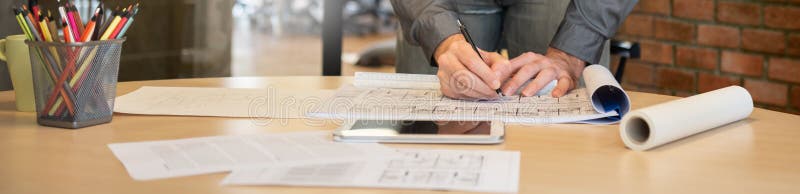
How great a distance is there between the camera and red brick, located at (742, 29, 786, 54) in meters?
2.49

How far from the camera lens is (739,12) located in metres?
2.58

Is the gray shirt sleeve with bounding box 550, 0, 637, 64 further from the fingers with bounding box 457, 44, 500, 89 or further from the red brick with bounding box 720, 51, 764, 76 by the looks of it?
the red brick with bounding box 720, 51, 764, 76

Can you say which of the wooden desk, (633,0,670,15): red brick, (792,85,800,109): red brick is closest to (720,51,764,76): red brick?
(792,85,800,109): red brick

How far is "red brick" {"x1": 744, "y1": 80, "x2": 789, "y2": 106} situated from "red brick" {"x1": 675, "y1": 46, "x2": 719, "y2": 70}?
0.39 ft

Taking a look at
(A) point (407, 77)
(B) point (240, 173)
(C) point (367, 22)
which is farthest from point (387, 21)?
(B) point (240, 173)

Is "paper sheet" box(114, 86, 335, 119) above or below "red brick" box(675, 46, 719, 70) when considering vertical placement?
below

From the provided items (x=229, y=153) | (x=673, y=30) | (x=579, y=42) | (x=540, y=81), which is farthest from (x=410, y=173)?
(x=673, y=30)

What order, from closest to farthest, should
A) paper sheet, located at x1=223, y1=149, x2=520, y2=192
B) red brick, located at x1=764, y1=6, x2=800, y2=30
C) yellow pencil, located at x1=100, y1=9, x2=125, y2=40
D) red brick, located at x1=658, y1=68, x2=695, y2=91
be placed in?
1. paper sheet, located at x1=223, y1=149, x2=520, y2=192
2. yellow pencil, located at x1=100, y1=9, x2=125, y2=40
3. red brick, located at x1=764, y1=6, x2=800, y2=30
4. red brick, located at x1=658, y1=68, x2=695, y2=91

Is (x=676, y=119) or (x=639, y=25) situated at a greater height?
(x=639, y=25)

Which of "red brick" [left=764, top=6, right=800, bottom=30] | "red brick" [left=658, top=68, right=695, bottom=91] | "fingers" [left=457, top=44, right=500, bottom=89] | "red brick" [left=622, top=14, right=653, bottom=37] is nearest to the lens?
"fingers" [left=457, top=44, right=500, bottom=89]

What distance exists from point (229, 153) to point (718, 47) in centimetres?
204

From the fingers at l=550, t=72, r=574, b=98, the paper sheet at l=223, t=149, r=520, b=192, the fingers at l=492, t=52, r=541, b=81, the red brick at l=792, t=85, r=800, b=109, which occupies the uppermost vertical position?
the fingers at l=492, t=52, r=541, b=81

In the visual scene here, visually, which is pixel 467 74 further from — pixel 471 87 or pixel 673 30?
pixel 673 30

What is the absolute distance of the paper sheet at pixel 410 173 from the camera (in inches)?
32.2
